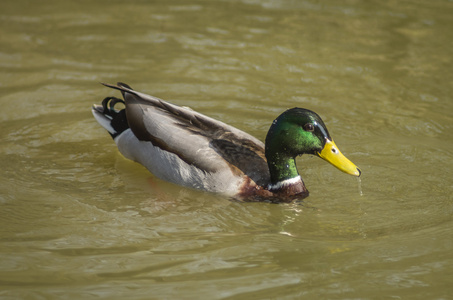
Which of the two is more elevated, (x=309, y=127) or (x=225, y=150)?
(x=309, y=127)

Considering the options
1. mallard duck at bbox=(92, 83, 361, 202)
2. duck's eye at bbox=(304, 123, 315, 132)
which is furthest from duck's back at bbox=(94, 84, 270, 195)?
duck's eye at bbox=(304, 123, 315, 132)

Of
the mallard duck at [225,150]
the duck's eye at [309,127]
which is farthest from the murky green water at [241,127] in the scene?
the duck's eye at [309,127]

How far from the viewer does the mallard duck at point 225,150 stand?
6074mm

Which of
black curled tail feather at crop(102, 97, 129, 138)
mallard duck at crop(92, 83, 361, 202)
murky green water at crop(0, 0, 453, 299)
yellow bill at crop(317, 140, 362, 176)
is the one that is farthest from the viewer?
black curled tail feather at crop(102, 97, 129, 138)

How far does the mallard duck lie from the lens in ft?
19.9

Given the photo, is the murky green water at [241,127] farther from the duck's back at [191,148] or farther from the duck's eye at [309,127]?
the duck's eye at [309,127]

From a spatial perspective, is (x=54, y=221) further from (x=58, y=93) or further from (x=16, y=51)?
(x=16, y=51)

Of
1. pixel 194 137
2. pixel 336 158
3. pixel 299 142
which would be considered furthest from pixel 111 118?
pixel 336 158

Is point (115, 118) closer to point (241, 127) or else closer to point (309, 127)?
point (241, 127)

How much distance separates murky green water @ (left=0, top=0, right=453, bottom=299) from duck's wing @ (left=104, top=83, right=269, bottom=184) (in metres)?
0.36

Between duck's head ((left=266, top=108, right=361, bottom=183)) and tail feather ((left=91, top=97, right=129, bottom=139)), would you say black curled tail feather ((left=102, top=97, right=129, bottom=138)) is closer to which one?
tail feather ((left=91, top=97, right=129, bottom=139))

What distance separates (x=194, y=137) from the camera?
6441 mm

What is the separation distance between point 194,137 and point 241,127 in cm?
139

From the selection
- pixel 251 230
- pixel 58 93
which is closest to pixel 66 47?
pixel 58 93
